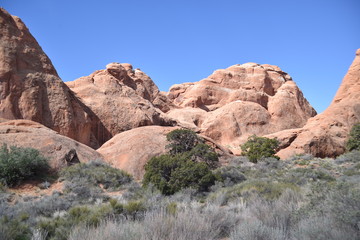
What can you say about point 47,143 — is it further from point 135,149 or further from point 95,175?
point 135,149

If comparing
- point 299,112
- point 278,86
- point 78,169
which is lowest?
point 78,169

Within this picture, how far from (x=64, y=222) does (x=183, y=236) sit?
260 centimetres

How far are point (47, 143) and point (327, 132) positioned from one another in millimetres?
24242

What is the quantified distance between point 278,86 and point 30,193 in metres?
47.2

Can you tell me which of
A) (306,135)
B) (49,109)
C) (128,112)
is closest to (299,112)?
(306,135)

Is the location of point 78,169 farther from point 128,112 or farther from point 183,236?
point 128,112

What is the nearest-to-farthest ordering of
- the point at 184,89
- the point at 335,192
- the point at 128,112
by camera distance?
1. the point at 335,192
2. the point at 128,112
3. the point at 184,89

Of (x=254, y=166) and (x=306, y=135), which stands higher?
(x=306, y=135)

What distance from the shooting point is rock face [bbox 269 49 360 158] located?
2692 centimetres

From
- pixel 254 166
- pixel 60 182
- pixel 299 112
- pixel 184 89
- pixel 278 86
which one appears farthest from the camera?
pixel 184 89

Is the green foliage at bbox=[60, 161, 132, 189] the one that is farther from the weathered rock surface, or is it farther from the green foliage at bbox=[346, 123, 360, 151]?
the green foliage at bbox=[346, 123, 360, 151]

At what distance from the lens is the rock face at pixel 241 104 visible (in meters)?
38.1

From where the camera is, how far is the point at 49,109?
883 inches

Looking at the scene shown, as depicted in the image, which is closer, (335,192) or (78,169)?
(335,192)
